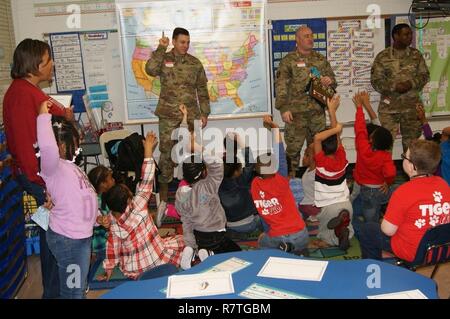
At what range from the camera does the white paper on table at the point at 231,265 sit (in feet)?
6.88

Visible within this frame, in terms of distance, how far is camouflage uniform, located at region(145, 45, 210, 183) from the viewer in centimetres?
537

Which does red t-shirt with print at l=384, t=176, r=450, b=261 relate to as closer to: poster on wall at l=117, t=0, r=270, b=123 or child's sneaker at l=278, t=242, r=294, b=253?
child's sneaker at l=278, t=242, r=294, b=253

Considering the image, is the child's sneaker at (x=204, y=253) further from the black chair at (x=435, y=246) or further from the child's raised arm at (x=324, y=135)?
the black chair at (x=435, y=246)

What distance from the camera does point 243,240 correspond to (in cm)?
432

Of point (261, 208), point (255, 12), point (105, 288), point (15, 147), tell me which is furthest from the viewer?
point (255, 12)

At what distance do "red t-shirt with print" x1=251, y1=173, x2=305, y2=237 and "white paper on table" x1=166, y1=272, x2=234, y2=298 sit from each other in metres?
1.22

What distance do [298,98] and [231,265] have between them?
3.63 metres

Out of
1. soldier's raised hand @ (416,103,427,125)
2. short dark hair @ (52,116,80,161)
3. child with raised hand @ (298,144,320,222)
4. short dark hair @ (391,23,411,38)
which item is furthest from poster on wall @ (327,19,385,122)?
short dark hair @ (52,116,80,161)

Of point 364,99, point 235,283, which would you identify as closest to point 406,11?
point 364,99

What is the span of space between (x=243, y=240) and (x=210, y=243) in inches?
35.6

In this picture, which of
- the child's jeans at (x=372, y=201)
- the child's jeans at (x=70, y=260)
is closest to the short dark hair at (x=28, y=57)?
the child's jeans at (x=70, y=260)

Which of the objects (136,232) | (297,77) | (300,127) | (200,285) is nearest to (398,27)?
(297,77)

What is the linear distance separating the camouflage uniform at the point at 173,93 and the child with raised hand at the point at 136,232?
197 cm

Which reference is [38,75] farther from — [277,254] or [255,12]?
[255,12]
